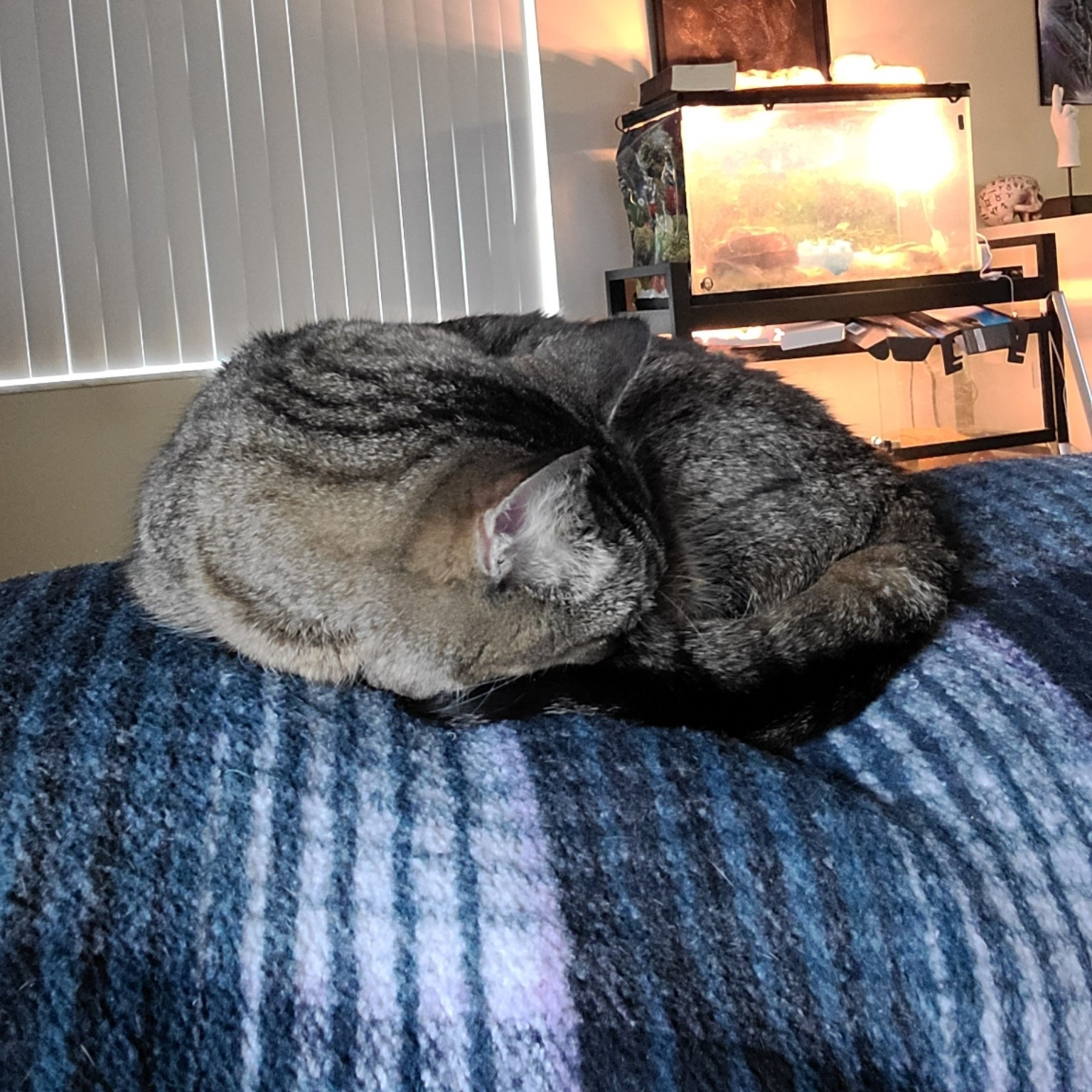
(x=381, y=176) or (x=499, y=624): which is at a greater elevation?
(x=381, y=176)

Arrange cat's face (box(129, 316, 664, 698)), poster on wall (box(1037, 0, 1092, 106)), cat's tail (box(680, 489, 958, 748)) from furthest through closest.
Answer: poster on wall (box(1037, 0, 1092, 106))
cat's face (box(129, 316, 664, 698))
cat's tail (box(680, 489, 958, 748))

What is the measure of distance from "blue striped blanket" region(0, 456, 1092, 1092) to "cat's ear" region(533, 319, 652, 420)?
396 millimetres

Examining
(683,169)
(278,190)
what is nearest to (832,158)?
(683,169)

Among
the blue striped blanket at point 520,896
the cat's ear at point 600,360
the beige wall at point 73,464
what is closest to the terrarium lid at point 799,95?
the beige wall at point 73,464

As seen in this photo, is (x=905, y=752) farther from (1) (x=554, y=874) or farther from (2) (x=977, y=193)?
(2) (x=977, y=193)

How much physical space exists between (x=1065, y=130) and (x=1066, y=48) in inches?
15.0

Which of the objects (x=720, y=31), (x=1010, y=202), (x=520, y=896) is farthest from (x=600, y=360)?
(x=1010, y=202)

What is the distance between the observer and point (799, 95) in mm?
2635

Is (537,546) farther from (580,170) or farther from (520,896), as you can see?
(580,170)

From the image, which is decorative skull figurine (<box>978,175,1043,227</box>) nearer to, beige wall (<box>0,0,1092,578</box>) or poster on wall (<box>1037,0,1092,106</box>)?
beige wall (<box>0,0,1092,578</box>)

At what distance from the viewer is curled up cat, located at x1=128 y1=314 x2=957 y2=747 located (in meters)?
0.78

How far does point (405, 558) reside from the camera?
854 mm

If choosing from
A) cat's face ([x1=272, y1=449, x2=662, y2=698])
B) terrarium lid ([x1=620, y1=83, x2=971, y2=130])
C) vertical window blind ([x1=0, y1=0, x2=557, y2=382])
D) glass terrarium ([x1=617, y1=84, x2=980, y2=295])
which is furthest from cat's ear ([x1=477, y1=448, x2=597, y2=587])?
vertical window blind ([x1=0, y1=0, x2=557, y2=382])

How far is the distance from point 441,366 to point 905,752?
0.56 metres
